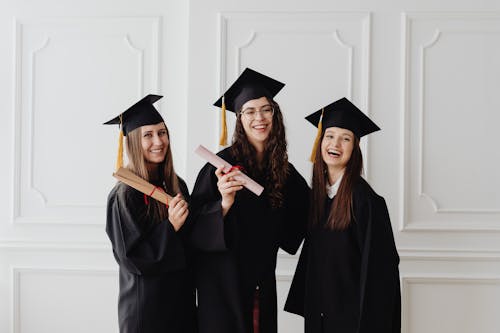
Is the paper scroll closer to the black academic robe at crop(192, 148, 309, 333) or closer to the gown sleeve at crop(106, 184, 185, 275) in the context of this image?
the gown sleeve at crop(106, 184, 185, 275)

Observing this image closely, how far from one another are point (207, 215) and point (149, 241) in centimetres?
28

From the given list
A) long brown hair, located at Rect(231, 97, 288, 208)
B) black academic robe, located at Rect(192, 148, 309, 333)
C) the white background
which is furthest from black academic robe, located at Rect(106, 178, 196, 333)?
the white background

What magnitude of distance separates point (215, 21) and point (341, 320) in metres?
1.92

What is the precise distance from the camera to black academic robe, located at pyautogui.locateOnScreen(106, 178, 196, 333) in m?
1.99

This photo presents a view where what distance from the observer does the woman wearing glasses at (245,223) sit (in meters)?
2.07

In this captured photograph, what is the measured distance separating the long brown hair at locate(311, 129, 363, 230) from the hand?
0.63m

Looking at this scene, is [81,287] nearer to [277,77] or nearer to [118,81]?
[118,81]

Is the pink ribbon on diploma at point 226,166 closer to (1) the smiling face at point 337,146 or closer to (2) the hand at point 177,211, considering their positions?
(2) the hand at point 177,211

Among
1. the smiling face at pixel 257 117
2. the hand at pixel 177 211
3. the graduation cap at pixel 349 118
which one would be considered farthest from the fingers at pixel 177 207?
the graduation cap at pixel 349 118

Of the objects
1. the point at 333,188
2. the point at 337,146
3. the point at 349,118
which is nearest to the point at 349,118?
the point at 349,118

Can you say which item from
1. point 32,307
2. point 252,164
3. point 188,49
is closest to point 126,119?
point 252,164

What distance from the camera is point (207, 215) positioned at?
2072 millimetres

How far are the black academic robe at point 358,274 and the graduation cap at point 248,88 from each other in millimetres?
600

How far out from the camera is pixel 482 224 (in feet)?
9.32
